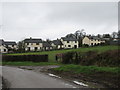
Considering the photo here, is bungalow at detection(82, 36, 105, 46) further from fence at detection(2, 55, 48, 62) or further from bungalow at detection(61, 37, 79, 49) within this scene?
fence at detection(2, 55, 48, 62)

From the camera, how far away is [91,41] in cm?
11062

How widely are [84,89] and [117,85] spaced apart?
7.10 ft

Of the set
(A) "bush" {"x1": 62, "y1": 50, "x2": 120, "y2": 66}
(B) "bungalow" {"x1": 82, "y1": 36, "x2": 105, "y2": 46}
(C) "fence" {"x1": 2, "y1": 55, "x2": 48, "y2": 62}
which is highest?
(B) "bungalow" {"x1": 82, "y1": 36, "x2": 105, "y2": 46}

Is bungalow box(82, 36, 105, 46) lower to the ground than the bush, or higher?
higher

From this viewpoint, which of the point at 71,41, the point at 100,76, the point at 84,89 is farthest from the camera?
the point at 71,41

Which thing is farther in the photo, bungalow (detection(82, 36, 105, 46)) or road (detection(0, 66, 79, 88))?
bungalow (detection(82, 36, 105, 46))

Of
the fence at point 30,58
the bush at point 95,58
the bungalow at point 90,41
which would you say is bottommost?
the fence at point 30,58

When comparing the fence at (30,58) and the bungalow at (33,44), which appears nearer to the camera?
the fence at (30,58)

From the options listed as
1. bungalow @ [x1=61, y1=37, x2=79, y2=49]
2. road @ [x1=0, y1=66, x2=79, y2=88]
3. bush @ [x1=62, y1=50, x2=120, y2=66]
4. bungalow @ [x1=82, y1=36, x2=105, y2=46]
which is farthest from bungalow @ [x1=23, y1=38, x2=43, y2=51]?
road @ [x1=0, y1=66, x2=79, y2=88]

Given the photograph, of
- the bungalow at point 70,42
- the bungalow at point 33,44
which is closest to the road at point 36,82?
the bungalow at point 33,44

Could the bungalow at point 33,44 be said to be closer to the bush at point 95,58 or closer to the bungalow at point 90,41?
→ the bungalow at point 90,41

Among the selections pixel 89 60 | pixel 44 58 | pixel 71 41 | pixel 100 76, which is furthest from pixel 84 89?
pixel 71 41

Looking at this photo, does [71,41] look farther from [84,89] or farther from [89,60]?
[84,89]

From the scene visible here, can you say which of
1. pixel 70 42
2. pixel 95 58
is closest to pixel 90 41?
pixel 70 42
